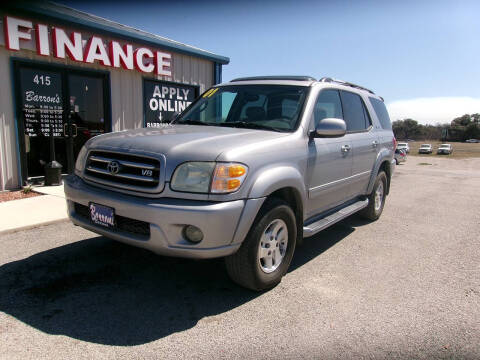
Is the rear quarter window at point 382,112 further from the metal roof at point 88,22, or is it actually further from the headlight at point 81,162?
the metal roof at point 88,22

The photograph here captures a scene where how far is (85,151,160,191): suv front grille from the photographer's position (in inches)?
115

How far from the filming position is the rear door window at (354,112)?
485cm

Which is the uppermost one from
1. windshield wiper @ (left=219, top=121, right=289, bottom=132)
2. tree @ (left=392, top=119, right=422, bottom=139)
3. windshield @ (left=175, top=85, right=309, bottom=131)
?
windshield @ (left=175, top=85, right=309, bottom=131)

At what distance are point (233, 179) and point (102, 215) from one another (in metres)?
1.17

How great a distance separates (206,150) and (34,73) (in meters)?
6.15

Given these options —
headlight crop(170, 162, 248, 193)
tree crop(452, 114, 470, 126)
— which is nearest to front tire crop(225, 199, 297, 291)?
headlight crop(170, 162, 248, 193)

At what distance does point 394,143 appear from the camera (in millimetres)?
6496

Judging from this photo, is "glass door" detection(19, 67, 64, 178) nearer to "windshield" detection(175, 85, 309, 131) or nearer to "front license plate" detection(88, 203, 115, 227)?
"windshield" detection(175, 85, 309, 131)

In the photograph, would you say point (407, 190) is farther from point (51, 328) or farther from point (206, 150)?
point (51, 328)

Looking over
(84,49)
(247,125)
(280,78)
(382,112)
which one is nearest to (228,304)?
(247,125)

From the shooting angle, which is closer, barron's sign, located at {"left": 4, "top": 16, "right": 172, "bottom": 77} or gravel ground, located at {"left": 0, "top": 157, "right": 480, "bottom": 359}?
gravel ground, located at {"left": 0, "top": 157, "right": 480, "bottom": 359}

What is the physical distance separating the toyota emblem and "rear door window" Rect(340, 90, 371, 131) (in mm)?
2969

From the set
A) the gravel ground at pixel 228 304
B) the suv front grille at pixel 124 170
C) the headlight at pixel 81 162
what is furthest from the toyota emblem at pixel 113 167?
the gravel ground at pixel 228 304

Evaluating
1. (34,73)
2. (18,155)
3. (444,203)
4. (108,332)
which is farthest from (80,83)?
(444,203)
